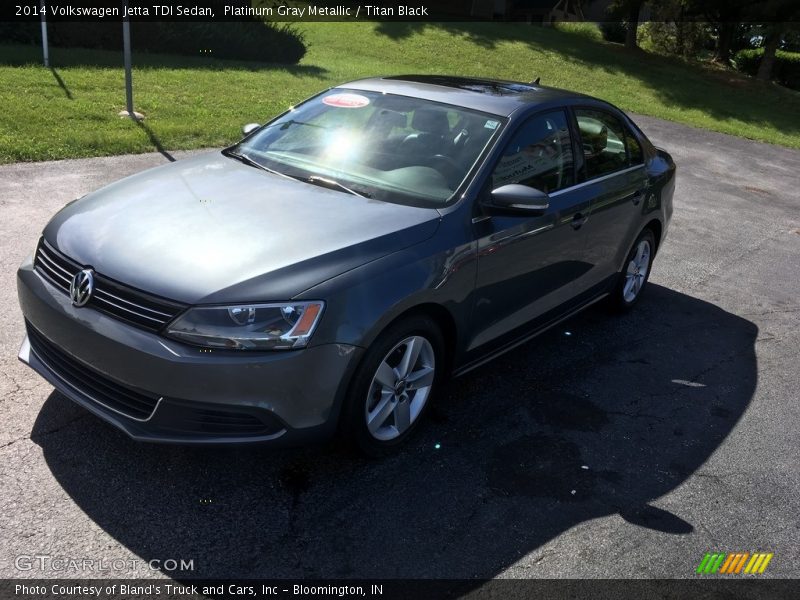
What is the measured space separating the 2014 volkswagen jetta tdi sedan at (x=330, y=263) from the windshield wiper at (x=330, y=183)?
0.01 m

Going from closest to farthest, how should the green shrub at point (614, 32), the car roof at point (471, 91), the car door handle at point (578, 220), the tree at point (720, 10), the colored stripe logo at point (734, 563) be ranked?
the colored stripe logo at point (734, 563), the car roof at point (471, 91), the car door handle at point (578, 220), the tree at point (720, 10), the green shrub at point (614, 32)

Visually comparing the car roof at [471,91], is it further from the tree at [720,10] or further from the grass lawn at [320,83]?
the tree at [720,10]

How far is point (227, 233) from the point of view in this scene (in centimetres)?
349

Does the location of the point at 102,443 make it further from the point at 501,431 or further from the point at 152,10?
the point at 152,10

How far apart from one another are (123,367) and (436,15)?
1457 inches

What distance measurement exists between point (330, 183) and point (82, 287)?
145 centimetres

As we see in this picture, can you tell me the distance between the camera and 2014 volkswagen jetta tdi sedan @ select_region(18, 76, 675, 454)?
3.13m

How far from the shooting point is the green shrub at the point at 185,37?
1656 cm

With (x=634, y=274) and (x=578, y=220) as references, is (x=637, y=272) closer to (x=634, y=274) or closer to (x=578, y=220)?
(x=634, y=274)

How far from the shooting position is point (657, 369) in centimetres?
531

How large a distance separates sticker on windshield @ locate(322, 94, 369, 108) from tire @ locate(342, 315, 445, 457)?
5.83 ft

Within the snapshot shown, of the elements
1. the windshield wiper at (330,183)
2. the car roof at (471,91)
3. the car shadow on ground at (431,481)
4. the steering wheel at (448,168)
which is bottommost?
the car shadow on ground at (431,481)

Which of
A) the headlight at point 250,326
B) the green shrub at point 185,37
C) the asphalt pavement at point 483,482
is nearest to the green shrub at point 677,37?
the green shrub at point 185,37

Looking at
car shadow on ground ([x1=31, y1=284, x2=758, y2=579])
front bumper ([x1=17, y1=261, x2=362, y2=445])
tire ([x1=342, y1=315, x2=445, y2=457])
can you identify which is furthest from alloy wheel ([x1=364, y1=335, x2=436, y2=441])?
front bumper ([x1=17, y1=261, x2=362, y2=445])
